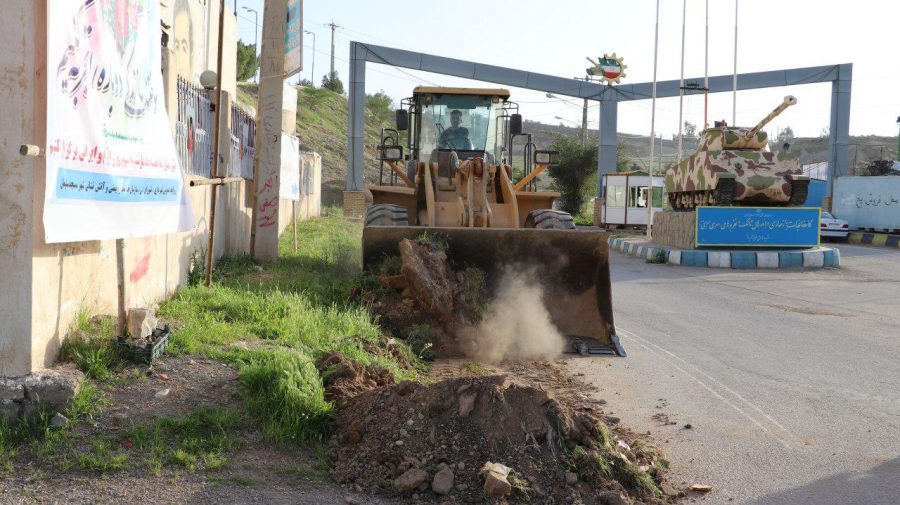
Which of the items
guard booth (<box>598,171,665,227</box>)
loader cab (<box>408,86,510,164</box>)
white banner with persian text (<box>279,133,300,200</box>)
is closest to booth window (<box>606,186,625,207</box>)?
guard booth (<box>598,171,665,227</box>)

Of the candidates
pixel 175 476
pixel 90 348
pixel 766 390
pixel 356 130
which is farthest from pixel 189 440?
pixel 356 130

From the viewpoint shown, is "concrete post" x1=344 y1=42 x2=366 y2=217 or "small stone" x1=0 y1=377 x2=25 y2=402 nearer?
"small stone" x1=0 y1=377 x2=25 y2=402

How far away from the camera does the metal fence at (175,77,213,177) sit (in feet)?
27.3

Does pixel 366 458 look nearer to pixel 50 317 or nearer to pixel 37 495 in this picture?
pixel 37 495

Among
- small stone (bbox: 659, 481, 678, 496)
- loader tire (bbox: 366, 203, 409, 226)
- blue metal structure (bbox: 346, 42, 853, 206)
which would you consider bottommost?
small stone (bbox: 659, 481, 678, 496)

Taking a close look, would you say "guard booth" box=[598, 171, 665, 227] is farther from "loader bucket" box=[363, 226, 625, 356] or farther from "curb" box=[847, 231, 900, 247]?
"loader bucket" box=[363, 226, 625, 356]

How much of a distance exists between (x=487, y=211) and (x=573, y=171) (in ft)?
123

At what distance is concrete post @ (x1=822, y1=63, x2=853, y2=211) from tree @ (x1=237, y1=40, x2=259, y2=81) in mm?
32869

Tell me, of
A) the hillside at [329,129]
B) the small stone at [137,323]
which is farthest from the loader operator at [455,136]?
the hillside at [329,129]

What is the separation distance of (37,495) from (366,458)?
158cm

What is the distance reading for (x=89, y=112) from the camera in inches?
189

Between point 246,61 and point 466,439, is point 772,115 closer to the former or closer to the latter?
point 466,439

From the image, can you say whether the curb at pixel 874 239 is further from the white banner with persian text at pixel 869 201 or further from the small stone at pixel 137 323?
the small stone at pixel 137 323

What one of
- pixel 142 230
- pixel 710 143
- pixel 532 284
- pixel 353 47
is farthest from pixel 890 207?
pixel 142 230
